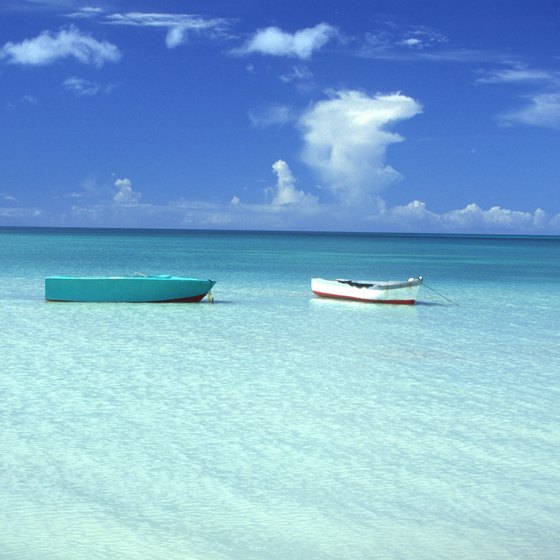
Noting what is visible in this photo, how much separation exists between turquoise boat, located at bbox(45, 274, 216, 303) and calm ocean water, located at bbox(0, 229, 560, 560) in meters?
4.56

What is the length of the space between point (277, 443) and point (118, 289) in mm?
15497

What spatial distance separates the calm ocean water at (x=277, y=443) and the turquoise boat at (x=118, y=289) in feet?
15.0

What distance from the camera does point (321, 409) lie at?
35.7ft

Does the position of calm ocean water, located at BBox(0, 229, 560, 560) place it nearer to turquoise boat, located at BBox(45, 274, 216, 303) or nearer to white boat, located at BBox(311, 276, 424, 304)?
turquoise boat, located at BBox(45, 274, 216, 303)

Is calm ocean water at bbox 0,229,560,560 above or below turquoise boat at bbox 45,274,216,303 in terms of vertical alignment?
below

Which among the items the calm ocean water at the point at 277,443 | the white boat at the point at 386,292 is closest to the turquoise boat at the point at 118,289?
the calm ocean water at the point at 277,443

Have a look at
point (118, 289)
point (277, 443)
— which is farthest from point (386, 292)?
point (277, 443)

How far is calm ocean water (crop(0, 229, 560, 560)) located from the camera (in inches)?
255

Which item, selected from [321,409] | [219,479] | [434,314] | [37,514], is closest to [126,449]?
[219,479]

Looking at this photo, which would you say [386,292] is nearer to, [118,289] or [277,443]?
[118,289]

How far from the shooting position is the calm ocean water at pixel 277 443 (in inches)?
255

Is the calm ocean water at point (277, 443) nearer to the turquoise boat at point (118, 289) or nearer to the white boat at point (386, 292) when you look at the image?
the turquoise boat at point (118, 289)

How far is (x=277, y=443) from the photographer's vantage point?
9.16 metres

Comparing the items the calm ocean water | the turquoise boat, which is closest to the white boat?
the turquoise boat
